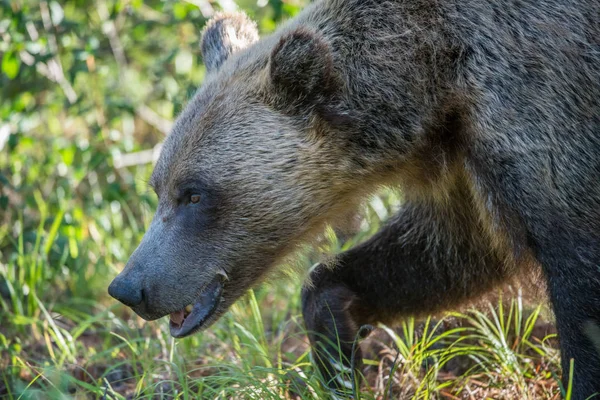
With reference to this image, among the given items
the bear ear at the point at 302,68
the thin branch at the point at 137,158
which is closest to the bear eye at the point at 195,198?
the bear ear at the point at 302,68

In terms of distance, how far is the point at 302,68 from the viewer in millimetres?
3504

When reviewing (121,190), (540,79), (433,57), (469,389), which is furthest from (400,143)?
(121,190)

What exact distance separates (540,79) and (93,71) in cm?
458

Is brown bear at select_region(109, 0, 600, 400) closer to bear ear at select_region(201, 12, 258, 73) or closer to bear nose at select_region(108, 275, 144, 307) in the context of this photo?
bear nose at select_region(108, 275, 144, 307)

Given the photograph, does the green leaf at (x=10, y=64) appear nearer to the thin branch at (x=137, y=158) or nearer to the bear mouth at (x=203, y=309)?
the thin branch at (x=137, y=158)

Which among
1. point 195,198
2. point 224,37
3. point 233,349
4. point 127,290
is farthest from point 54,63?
point 127,290

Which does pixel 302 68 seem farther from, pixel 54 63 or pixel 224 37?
pixel 54 63

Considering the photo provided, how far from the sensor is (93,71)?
22.8 ft

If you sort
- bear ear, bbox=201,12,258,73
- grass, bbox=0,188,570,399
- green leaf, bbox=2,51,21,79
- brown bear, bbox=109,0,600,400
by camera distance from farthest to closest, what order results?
green leaf, bbox=2,51,21,79 → bear ear, bbox=201,12,258,73 → grass, bbox=0,188,570,399 → brown bear, bbox=109,0,600,400

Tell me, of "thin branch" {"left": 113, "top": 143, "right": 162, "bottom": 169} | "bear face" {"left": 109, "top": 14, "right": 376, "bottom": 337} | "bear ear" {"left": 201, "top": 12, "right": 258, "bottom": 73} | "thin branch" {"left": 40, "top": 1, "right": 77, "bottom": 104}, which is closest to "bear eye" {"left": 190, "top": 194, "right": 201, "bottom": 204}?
"bear face" {"left": 109, "top": 14, "right": 376, "bottom": 337}

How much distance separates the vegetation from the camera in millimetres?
3908

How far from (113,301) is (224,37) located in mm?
2248

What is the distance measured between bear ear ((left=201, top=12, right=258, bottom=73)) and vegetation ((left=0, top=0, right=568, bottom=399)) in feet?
3.12

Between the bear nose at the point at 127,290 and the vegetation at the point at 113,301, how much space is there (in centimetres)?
37
